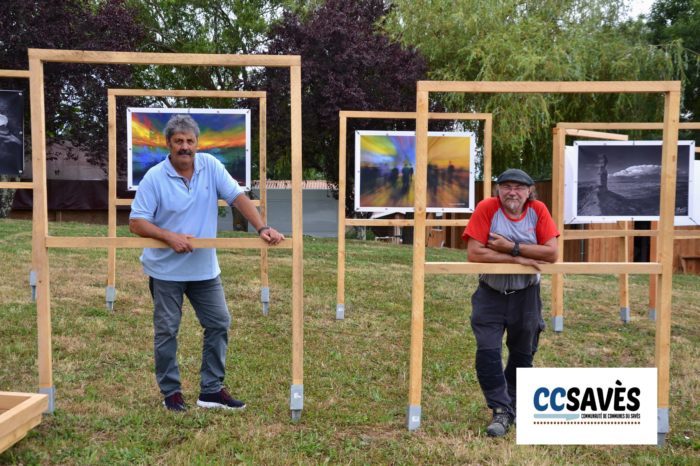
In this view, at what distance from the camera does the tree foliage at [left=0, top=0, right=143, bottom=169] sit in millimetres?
14305

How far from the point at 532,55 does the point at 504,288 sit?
1220 centimetres

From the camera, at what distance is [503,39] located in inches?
624

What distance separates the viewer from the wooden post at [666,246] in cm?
388

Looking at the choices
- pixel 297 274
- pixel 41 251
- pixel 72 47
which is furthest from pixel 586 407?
pixel 72 47

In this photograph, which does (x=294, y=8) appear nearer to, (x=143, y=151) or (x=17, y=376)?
(x=143, y=151)

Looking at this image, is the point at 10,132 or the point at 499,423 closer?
the point at 499,423

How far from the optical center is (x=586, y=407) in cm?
382

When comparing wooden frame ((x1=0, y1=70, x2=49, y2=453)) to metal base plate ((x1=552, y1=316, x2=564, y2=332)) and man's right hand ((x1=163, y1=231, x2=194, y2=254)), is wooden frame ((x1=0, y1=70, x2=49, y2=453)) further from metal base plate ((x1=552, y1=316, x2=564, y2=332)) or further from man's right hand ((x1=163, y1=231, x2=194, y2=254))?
metal base plate ((x1=552, y1=316, x2=564, y2=332))

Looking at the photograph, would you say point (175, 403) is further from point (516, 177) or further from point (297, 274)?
point (516, 177)

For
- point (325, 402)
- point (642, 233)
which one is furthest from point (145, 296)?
point (642, 233)

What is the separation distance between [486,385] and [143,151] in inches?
176

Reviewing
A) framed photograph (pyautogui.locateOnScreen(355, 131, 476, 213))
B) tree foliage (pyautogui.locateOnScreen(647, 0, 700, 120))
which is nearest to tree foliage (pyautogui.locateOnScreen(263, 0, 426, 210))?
tree foliage (pyautogui.locateOnScreen(647, 0, 700, 120))

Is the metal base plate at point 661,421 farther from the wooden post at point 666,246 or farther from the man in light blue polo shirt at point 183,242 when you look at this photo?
the man in light blue polo shirt at point 183,242

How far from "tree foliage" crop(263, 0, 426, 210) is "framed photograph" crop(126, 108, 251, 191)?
9.55 m
